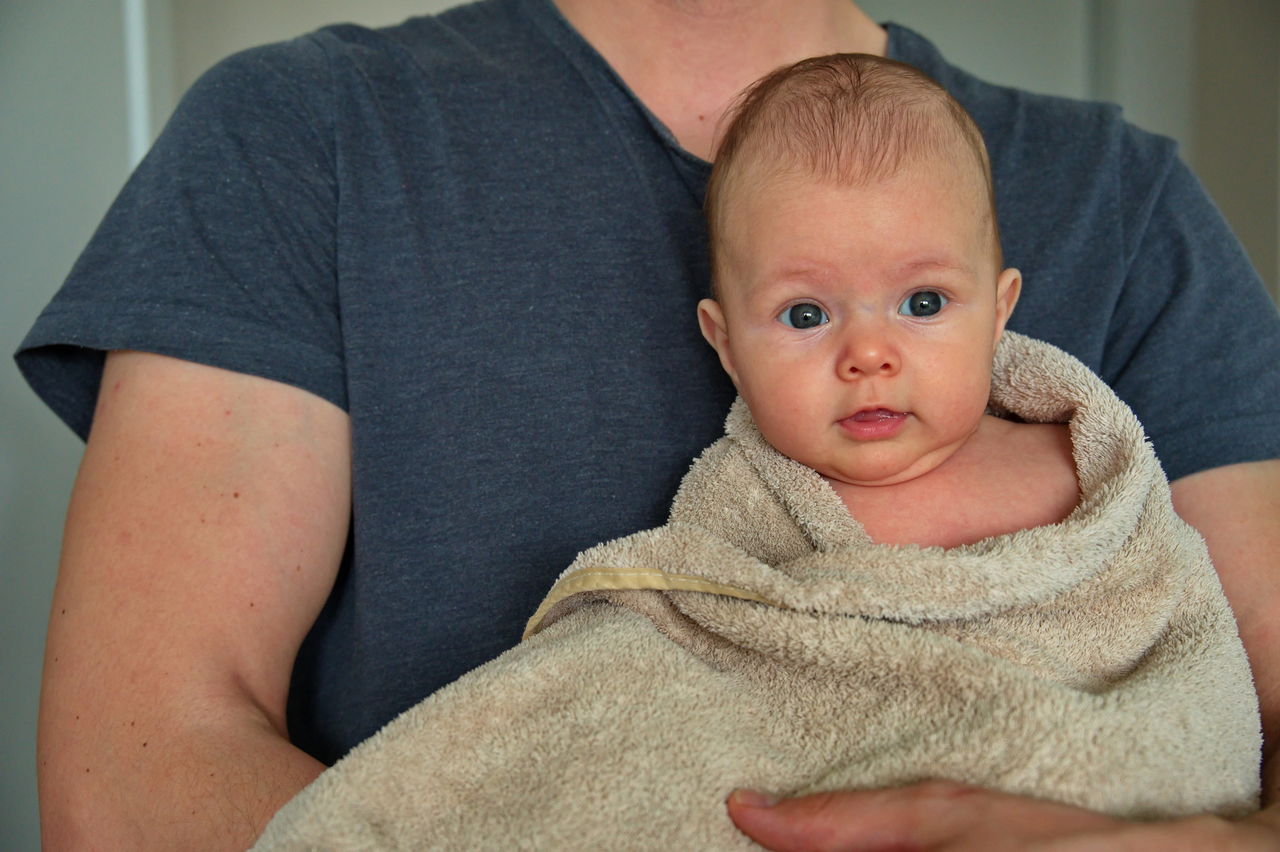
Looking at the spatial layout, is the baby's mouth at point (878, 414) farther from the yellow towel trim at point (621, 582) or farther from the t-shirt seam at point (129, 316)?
the t-shirt seam at point (129, 316)

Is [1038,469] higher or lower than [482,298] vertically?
lower

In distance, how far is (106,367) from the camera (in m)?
1.02

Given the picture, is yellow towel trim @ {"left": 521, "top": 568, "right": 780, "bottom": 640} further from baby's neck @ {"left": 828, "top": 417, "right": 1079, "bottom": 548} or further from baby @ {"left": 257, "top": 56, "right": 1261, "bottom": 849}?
baby's neck @ {"left": 828, "top": 417, "right": 1079, "bottom": 548}

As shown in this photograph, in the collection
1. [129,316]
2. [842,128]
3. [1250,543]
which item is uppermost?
[842,128]

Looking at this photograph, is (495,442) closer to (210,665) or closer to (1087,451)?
(210,665)

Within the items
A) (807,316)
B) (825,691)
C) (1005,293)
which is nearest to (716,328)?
(807,316)

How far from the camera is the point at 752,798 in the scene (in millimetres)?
726

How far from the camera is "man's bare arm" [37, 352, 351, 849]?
0.87 meters

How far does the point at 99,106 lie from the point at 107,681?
1051 mm

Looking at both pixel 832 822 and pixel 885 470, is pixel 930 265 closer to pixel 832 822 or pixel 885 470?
pixel 885 470

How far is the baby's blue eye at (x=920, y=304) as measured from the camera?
900 mm

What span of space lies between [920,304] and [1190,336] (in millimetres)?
385

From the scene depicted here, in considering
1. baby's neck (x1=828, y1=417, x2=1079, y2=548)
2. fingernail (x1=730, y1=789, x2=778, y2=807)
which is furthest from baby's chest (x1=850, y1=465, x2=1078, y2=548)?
fingernail (x1=730, y1=789, x2=778, y2=807)

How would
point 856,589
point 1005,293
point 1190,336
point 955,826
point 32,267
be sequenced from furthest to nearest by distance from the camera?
point 32,267 → point 1190,336 → point 1005,293 → point 856,589 → point 955,826
